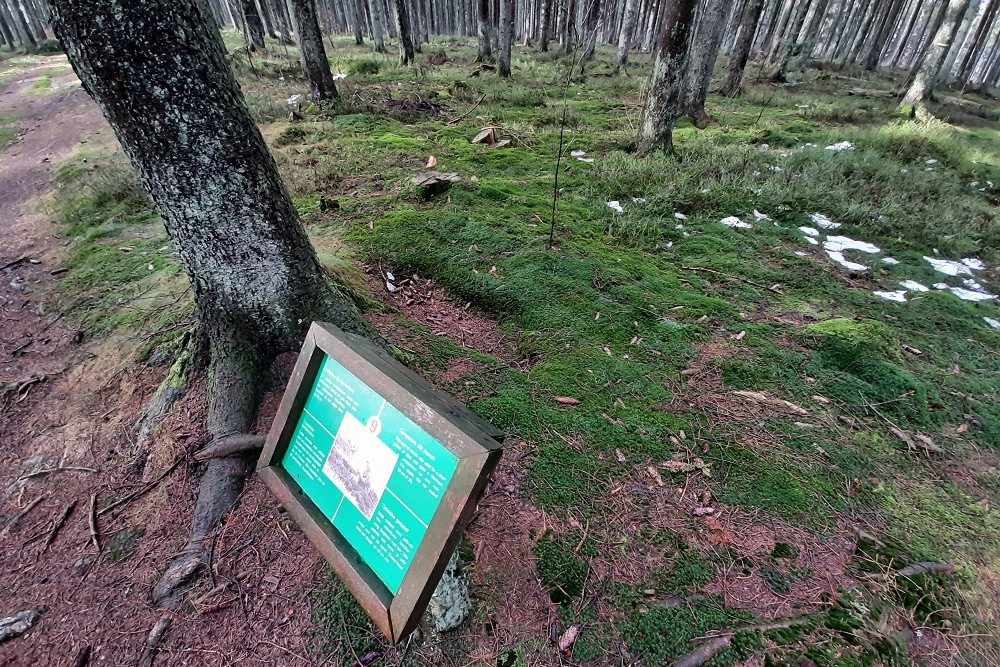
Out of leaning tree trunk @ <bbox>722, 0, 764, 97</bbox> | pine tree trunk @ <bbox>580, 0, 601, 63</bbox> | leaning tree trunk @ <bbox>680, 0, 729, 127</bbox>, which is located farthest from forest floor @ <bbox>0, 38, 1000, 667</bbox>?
leaning tree trunk @ <bbox>722, 0, 764, 97</bbox>

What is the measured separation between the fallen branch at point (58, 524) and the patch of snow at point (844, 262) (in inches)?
273

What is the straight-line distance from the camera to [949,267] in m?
5.25

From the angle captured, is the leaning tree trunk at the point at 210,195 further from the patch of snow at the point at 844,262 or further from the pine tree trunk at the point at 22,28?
the pine tree trunk at the point at 22,28

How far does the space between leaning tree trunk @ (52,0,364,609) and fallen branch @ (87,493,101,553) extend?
19.8 inches

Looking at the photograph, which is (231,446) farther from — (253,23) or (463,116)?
(253,23)

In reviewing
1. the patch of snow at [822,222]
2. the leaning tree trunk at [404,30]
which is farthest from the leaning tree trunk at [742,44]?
the leaning tree trunk at [404,30]

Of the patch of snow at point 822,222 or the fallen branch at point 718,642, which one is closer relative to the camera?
the fallen branch at point 718,642

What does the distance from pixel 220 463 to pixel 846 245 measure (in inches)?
265

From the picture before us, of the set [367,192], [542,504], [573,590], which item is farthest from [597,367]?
[367,192]

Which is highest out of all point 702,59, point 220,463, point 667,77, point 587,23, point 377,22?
point 587,23

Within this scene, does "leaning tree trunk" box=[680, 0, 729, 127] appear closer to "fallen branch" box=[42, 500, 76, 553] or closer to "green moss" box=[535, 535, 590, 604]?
"green moss" box=[535, 535, 590, 604]

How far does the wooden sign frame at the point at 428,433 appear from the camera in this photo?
135 cm

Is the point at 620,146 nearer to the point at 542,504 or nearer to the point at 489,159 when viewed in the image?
the point at 489,159

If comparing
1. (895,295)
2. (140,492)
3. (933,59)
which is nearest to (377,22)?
(933,59)
